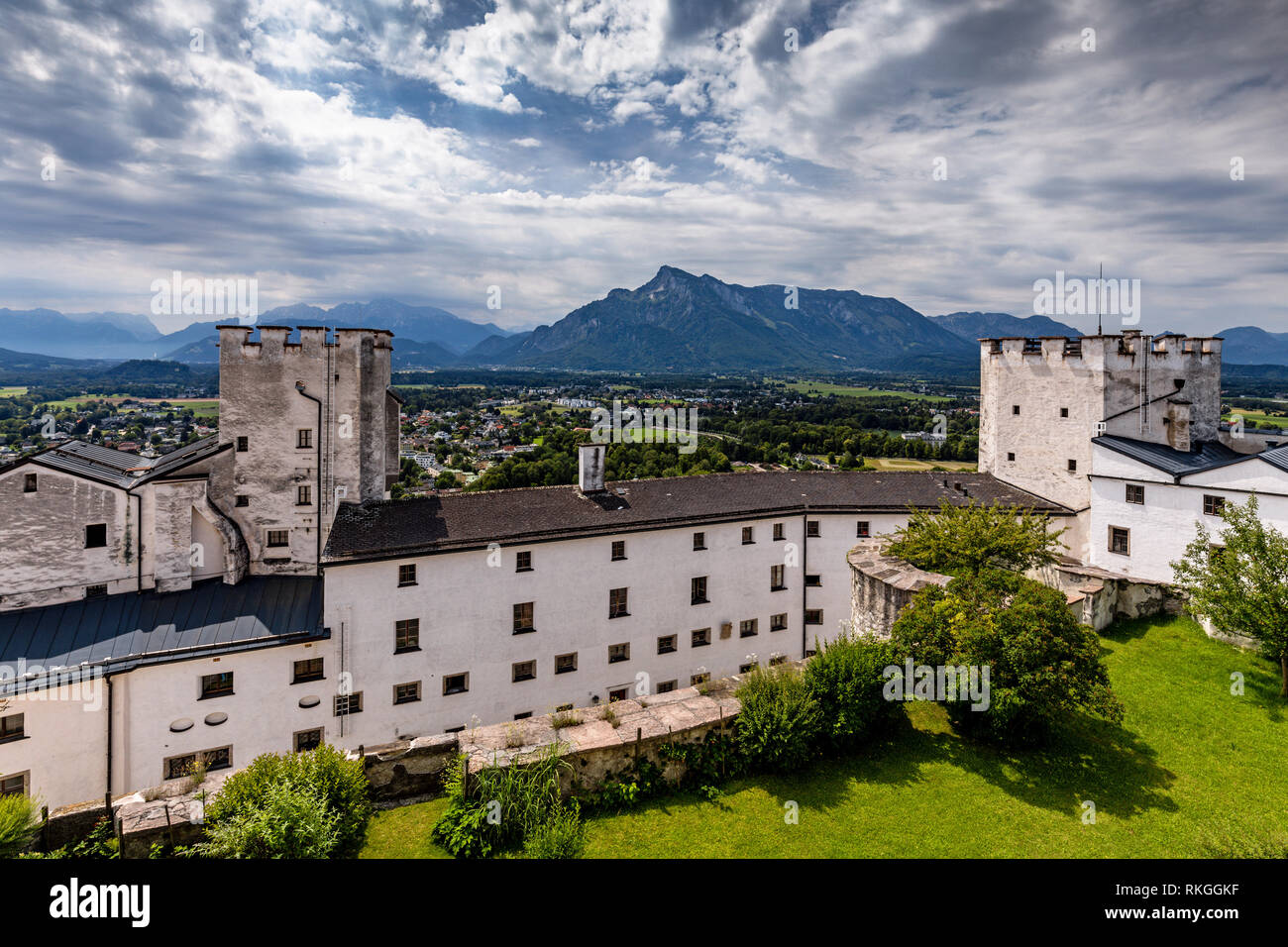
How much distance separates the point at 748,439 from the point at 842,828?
122m

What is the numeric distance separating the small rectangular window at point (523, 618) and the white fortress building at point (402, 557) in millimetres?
210

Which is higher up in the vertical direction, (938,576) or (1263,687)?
(938,576)

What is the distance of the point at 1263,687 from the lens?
1938cm

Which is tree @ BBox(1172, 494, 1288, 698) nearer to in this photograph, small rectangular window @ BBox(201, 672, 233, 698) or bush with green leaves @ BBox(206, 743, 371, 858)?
bush with green leaves @ BBox(206, 743, 371, 858)

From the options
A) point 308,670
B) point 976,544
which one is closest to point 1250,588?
point 976,544

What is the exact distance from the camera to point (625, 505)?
1195 inches

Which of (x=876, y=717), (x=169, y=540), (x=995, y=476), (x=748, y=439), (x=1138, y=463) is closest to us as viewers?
(x=876, y=717)

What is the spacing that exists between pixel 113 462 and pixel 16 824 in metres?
25.4

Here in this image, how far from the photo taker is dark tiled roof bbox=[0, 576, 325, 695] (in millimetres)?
21594

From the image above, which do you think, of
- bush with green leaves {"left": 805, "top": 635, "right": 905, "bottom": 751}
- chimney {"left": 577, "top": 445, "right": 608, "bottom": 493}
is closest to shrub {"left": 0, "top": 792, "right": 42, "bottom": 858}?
bush with green leaves {"left": 805, "top": 635, "right": 905, "bottom": 751}

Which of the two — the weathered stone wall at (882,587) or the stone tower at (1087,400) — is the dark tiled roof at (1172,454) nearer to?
the stone tower at (1087,400)
